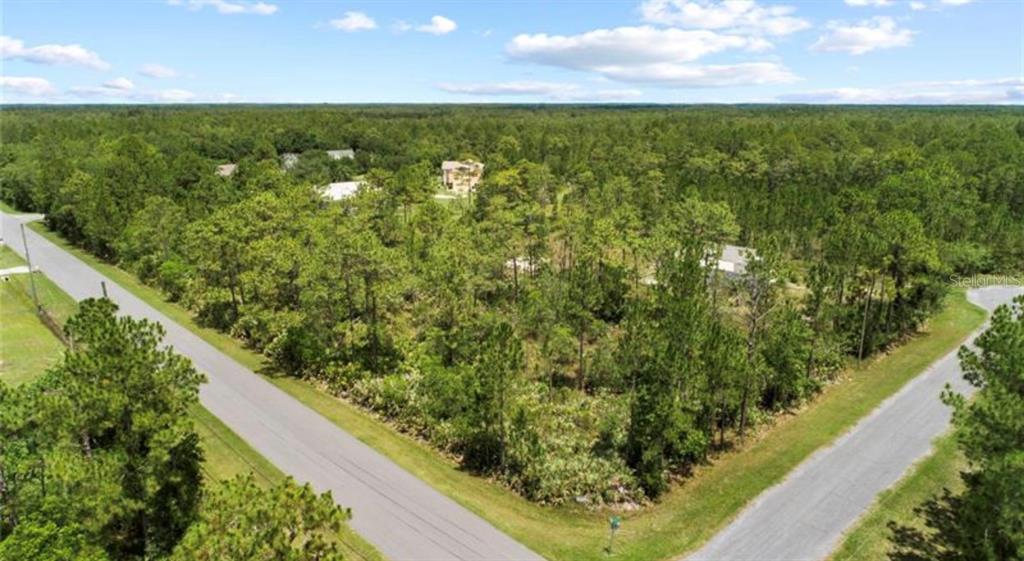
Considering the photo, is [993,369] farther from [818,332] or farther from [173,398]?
[173,398]

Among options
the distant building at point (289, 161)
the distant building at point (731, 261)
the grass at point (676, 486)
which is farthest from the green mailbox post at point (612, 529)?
the distant building at point (289, 161)

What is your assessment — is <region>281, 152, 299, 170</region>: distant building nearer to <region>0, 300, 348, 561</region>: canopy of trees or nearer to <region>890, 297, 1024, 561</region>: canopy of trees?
<region>0, 300, 348, 561</region>: canopy of trees

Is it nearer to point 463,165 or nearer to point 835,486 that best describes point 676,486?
point 835,486

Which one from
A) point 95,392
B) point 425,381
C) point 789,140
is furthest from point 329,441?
point 789,140

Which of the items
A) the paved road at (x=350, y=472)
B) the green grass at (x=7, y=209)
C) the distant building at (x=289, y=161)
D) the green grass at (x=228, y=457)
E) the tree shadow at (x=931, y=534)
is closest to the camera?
the paved road at (x=350, y=472)

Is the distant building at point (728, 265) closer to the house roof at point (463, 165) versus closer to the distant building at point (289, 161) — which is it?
the house roof at point (463, 165)
